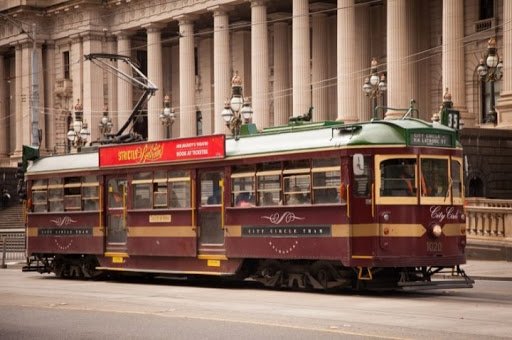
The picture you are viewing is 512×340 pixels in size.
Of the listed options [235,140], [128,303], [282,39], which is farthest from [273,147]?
[282,39]

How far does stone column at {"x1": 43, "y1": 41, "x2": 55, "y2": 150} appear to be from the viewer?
89875mm

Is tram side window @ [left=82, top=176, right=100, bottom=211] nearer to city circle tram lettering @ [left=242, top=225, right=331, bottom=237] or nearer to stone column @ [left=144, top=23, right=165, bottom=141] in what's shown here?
city circle tram lettering @ [left=242, top=225, right=331, bottom=237]

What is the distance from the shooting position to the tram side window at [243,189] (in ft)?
83.8

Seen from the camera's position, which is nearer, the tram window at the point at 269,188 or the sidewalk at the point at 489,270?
the tram window at the point at 269,188

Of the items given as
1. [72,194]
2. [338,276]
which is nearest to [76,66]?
[72,194]

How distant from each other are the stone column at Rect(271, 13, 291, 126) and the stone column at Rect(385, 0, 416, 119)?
16838mm

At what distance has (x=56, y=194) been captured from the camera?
106 ft

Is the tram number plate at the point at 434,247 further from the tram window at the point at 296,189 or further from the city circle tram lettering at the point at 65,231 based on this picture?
the city circle tram lettering at the point at 65,231

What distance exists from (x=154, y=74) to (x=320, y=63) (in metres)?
12.6

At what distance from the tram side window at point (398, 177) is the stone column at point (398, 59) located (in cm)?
3371

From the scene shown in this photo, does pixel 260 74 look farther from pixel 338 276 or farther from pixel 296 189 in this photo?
pixel 338 276

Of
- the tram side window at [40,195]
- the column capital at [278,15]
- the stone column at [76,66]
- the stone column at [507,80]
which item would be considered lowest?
the tram side window at [40,195]

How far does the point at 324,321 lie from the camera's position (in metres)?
17.7

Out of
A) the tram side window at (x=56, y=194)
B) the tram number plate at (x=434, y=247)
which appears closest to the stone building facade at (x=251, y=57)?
the tram side window at (x=56, y=194)
